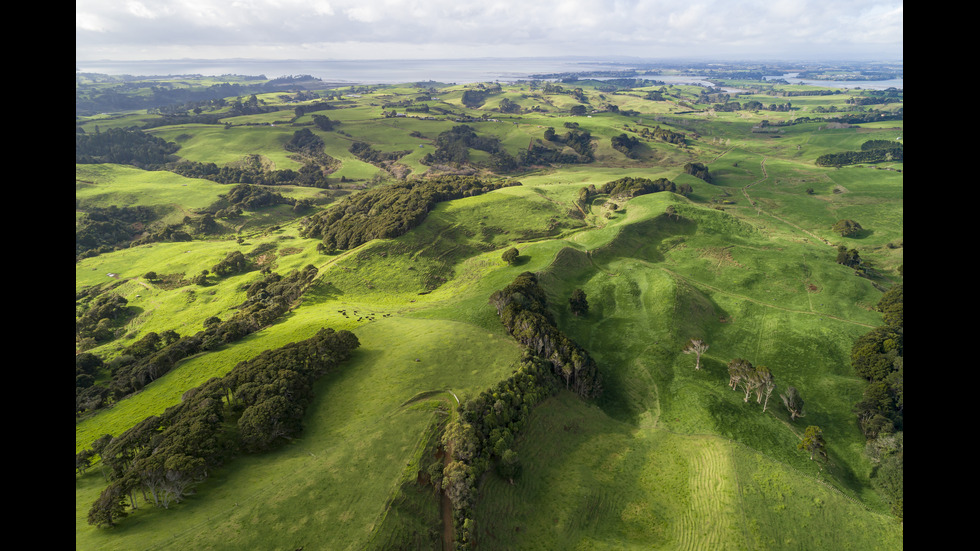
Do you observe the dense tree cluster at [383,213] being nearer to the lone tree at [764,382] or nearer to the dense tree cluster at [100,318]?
the dense tree cluster at [100,318]

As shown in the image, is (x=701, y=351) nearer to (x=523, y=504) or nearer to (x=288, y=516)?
(x=523, y=504)

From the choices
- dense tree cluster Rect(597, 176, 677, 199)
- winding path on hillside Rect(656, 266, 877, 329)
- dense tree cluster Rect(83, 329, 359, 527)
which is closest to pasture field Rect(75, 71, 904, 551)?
winding path on hillside Rect(656, 266, 877, 329)

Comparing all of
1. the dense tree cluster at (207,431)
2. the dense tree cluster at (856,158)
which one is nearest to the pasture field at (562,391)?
the dense tree cluster at (207,431)

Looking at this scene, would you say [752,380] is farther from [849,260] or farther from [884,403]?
[849,260]

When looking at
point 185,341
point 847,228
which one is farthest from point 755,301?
point 185,341
